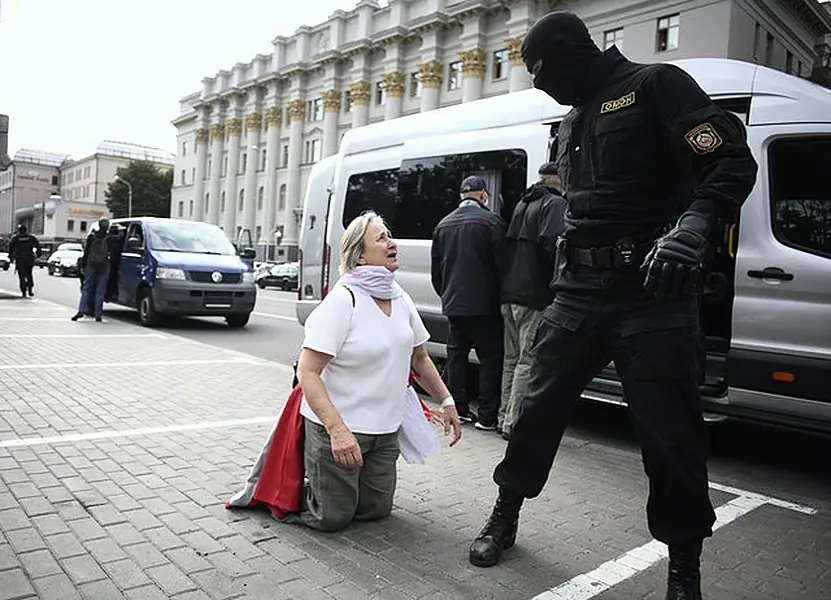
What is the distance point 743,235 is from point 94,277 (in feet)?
36.9

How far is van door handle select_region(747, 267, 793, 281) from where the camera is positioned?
15.8ft

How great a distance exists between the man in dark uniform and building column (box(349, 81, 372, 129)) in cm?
6164

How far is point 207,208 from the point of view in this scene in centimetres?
8625

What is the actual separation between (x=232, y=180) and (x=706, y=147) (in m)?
81.7

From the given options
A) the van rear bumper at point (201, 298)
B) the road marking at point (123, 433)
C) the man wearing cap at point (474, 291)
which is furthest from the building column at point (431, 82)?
the road marking at point (123, 433)

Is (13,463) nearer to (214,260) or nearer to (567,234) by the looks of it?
(567,234)

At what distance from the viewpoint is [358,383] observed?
3.53m

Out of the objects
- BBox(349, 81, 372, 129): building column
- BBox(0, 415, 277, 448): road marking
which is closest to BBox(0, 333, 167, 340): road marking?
BBox(0, 415, 277, 448): road marking

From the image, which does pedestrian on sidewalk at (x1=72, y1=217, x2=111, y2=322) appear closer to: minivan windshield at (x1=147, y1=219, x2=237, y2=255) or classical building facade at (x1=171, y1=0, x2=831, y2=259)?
minivan windshield at (x1=147, y1=219, x2=237, y2=255)

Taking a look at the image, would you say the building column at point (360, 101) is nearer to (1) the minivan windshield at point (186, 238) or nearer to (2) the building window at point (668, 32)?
(2) the building window at point (668, 32)

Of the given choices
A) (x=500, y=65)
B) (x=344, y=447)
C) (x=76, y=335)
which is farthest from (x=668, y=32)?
(x=344, y=447)

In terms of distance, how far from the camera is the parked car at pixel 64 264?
113 feet

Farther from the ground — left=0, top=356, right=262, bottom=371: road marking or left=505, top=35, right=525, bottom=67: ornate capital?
left=505, top=35, right=525, bottom=67: ornate capital

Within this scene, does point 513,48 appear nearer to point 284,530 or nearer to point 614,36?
point 614,36
